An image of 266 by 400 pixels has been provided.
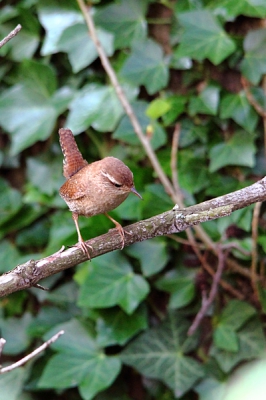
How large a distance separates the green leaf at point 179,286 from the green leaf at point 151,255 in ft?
0.32

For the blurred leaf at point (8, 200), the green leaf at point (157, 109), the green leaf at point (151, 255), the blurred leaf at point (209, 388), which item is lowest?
the blurred leaf at point (209, 388)

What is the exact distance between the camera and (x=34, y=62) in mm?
2742

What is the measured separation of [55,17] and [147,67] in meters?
0.65

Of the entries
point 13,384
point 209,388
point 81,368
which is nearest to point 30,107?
point 81,368

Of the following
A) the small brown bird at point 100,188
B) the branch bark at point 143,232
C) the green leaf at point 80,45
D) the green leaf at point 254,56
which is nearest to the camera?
the branch bark at point 143,232

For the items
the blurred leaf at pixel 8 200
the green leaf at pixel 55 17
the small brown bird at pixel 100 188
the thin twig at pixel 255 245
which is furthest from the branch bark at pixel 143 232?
the blurred leaf at pixel 8 200

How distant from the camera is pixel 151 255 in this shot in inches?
93.3

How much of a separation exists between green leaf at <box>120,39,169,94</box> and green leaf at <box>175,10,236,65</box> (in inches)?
6.8

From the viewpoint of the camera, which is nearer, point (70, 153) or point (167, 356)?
point (70, 153)

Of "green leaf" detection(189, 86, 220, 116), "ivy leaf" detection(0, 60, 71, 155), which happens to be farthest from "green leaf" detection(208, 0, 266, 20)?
"ivy leaf" detection(0, 60, 71, 155)

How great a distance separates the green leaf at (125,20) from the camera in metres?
2.45

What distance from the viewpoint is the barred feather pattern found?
1.93 m

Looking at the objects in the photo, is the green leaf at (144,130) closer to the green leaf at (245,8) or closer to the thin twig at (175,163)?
the thin twig at (175,163)

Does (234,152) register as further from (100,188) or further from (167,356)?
(167,356)
